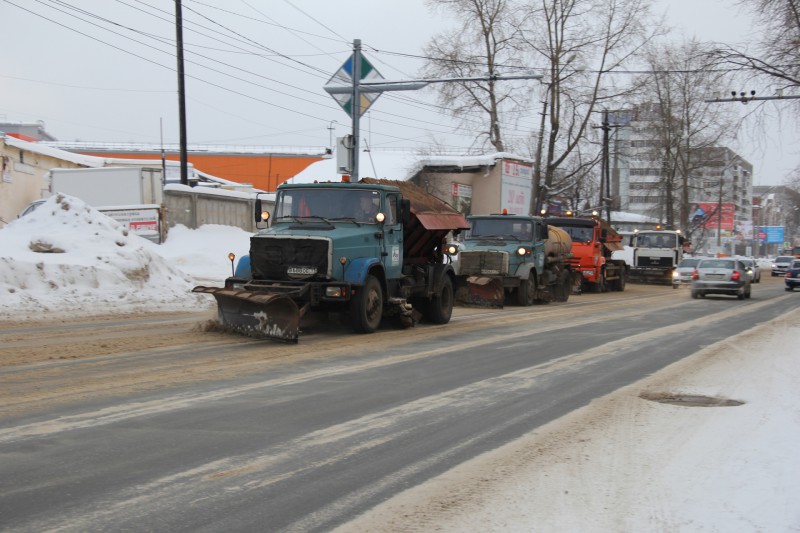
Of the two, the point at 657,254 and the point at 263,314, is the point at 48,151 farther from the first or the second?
the point at 263,314

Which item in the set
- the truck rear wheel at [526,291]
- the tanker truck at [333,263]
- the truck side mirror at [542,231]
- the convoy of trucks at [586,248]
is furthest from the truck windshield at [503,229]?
the convoy of trucks at [586,248]

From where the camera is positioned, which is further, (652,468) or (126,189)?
(126,189)

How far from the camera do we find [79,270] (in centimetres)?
1680

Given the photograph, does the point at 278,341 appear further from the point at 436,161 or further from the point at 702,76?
the point at 436,161

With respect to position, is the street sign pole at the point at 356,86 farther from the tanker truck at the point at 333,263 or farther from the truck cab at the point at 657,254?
the truck cab at the point at 657,254

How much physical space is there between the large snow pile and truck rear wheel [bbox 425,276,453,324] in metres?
5.44

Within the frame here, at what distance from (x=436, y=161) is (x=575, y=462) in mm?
43022

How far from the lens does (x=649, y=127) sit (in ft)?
192

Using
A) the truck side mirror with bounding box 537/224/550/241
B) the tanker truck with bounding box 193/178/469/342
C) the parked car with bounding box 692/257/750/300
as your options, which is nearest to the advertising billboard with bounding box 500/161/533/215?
the parked car with bounding box 692/257/750/300

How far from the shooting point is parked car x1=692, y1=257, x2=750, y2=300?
89.9 ft

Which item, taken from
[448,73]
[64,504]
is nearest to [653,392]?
[64,504]

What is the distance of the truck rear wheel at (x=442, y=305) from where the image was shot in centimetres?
1563

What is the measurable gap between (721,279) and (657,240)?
1181 centimetres

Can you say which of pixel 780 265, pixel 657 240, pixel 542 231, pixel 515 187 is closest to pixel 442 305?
pixel 542 231
